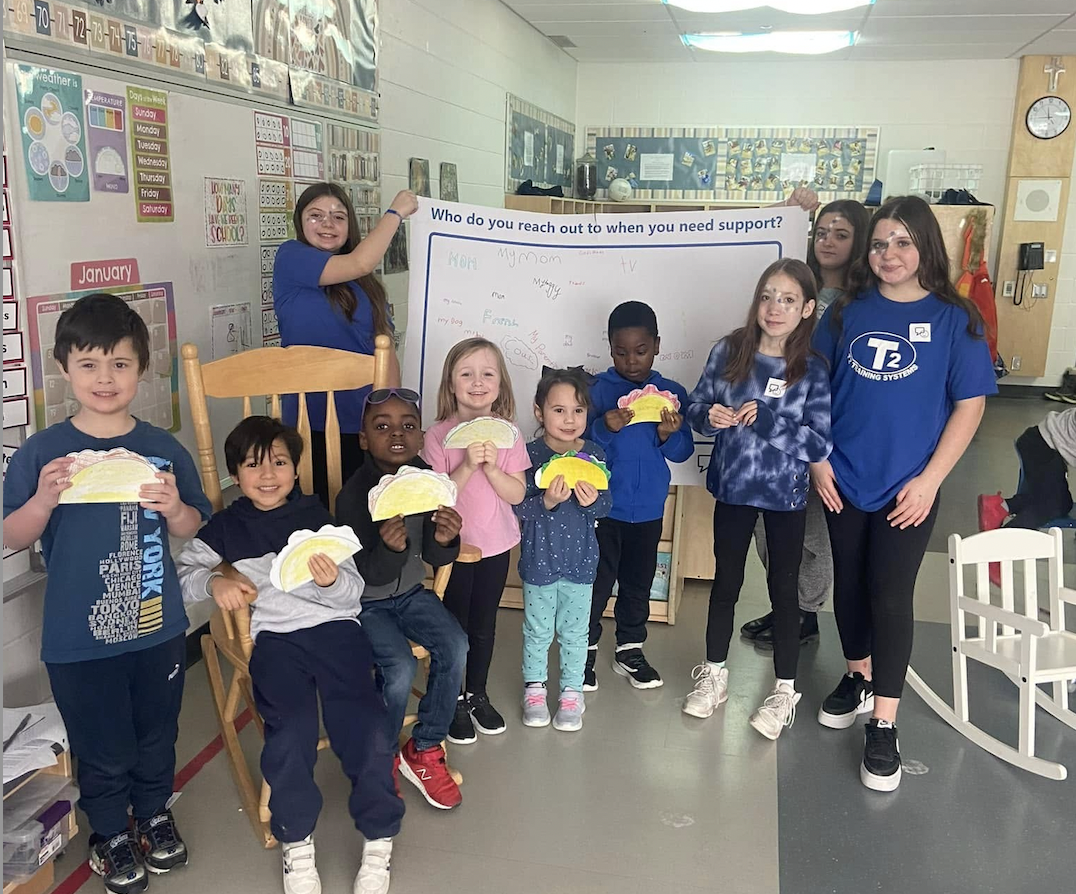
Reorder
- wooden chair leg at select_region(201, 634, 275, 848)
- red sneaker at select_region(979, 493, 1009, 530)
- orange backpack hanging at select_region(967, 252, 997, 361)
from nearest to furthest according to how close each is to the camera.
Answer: wooden chair leg at select_region(201, 634, 275, 848), red sneaker at select_region(979, 493, 1009, 530), orange backpack hanging at select_region(967, 252, 997, 361)

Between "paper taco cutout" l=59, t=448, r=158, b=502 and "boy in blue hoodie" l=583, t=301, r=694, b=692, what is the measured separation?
1273 mm

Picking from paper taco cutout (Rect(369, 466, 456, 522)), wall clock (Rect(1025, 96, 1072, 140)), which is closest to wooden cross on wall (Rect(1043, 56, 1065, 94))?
wall clock (Rect(1025, 96, 1072, 140))

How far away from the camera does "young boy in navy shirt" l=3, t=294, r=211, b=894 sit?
1845 mm

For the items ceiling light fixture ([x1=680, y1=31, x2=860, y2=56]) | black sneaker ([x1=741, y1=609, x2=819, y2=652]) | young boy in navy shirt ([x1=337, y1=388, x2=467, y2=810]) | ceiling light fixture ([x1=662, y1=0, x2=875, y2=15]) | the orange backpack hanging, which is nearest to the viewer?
young boy in navy shirt ([x1=337, y1=388, x2=467, y2=810])

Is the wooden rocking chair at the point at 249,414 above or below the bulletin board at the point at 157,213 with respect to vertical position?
below

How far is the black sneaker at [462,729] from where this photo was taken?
2.57 metres

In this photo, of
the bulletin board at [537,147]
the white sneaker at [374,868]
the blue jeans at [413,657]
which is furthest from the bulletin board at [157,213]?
the bulletin board at [537,147]

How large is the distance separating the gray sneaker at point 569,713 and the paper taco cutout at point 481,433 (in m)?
0.83

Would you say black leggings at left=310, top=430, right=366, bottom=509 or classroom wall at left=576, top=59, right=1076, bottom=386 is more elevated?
classroom wall at left=576, top=59, right=1076, bottom=386

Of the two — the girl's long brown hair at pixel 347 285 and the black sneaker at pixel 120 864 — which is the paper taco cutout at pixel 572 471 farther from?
the black sneaker at pixel 120 864

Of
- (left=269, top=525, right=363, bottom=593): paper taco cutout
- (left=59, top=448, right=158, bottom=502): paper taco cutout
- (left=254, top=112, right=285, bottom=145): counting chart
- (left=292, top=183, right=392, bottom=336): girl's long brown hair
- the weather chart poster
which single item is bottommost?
(left=269, top=525, right=363, bottom=593): paper taco cutout

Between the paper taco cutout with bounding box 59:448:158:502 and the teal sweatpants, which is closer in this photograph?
the paper taco cutout with bounding box 59:448:158:502

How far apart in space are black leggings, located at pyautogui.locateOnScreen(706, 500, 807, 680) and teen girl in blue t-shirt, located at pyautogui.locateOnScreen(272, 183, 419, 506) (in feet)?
3.73

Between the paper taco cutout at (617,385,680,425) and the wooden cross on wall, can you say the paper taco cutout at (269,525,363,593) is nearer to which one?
the paper taco cutout at (617,385,680,425)
